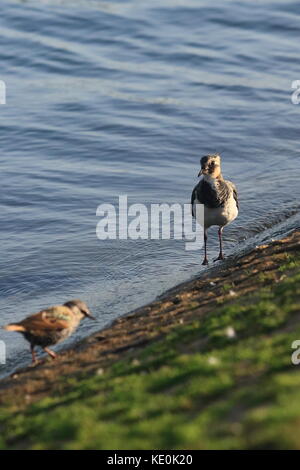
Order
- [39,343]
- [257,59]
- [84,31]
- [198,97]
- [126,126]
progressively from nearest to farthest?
[39,343], [126,126], [198,97], [257,59], [84,31]

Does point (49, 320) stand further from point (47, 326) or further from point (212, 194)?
point (212, 194)

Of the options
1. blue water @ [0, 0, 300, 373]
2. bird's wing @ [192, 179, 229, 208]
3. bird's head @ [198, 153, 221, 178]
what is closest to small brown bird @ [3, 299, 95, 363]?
blue water @ [0, 0, 300, 373]

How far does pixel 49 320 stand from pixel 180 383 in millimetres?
3322

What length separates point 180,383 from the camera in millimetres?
8336

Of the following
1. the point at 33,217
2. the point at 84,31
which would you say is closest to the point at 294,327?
the point at 33,217

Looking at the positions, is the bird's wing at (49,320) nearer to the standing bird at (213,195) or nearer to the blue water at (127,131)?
the blue water at (127,131)

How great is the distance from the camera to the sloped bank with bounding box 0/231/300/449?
7.12m

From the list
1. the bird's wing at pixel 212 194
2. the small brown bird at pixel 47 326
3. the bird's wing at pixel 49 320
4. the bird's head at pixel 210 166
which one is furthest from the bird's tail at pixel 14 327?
the bird's head at pixel 210 166

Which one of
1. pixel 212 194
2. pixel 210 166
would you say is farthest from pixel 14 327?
pixel 210 166

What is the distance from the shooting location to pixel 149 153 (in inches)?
893

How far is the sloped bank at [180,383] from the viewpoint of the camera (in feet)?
23.4

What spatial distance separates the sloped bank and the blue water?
2.31m
